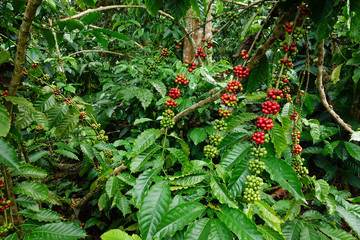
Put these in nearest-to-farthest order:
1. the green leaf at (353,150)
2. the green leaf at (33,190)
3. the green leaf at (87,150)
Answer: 1. the green leaf at (33,190)
2. the green leaf at (87,150)
3. the green leaf at (353,150)

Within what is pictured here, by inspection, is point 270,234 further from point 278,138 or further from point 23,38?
point 23,38

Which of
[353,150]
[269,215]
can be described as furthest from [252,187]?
[353,150]

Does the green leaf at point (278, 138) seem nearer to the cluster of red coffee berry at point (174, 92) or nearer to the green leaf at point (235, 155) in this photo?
the green leaf at point (235, 155)

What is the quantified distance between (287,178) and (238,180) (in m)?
0.18

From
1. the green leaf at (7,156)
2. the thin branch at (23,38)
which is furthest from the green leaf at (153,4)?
the green leaf at (7,156)

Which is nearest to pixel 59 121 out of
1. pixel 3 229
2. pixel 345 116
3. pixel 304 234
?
pixel 3 229

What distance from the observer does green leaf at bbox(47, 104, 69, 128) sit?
48.9 inches

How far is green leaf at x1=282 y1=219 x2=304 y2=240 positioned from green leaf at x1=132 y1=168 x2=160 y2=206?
1.01 m

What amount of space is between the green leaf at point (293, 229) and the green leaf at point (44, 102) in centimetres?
166

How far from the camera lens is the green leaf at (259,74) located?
0.99m

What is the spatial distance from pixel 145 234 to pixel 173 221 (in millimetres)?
111

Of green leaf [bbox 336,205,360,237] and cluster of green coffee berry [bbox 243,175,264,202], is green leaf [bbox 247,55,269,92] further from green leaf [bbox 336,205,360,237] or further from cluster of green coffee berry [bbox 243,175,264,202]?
green leaf [bbox 336,205,360,237]

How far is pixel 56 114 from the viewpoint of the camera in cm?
126

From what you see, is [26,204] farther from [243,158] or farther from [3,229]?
[243,158]
